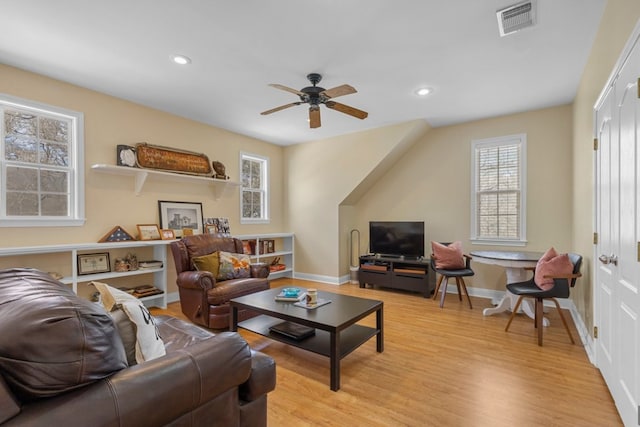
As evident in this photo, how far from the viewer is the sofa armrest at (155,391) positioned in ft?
2.82

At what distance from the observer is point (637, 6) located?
5.15 feet

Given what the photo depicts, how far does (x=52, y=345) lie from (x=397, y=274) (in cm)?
446

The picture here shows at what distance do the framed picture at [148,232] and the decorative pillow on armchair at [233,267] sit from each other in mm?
1022

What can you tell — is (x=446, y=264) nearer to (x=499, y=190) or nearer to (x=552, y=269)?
(x=552, y=269)

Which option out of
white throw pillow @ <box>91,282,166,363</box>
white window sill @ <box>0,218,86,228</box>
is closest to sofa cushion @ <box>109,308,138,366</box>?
white throw pillow @ <box>91,282,166,363</box>

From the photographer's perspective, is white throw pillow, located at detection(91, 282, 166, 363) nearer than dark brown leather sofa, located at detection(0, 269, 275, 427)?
No

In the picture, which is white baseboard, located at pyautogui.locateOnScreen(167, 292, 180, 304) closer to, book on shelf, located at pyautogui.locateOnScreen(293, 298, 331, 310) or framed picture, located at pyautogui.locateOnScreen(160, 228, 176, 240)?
framed picture, located at pyautogui.locateOnScreen(160, 228, 176, 240)

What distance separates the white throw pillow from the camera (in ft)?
4.31

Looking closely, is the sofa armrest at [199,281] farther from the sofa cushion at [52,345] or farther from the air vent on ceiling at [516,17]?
the air vent on ceiling at [516,17]

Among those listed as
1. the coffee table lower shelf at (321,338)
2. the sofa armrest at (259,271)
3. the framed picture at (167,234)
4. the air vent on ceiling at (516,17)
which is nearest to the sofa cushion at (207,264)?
the sofa armrest at (259,271)

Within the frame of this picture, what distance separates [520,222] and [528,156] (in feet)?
3.03

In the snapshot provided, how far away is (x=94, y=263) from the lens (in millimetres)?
3623

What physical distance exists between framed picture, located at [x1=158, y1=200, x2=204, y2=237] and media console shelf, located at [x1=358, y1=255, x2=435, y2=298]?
2.71 metres

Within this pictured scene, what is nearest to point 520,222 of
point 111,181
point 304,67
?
point 304,67
